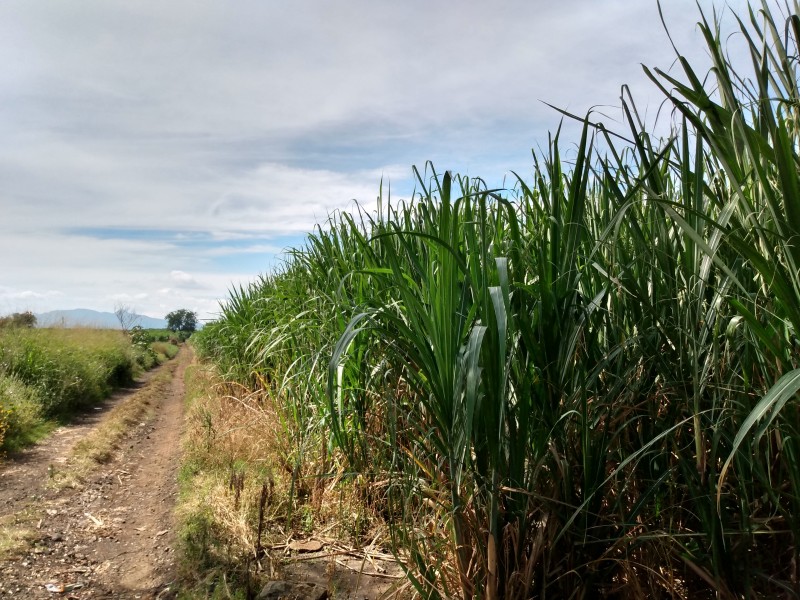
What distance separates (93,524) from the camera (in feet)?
15.5

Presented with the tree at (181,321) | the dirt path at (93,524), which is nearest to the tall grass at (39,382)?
the dirt path at (93,524)

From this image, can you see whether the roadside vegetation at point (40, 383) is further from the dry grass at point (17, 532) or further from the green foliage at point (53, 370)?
the dry grass at point (17, 532)

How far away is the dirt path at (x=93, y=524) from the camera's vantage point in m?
3.55

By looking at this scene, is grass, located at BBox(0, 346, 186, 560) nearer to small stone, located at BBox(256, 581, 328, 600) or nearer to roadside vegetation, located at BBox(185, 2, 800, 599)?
small stone, located at BBox(256, 581, 328, 600)

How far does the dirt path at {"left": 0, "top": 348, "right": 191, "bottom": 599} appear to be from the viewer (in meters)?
3.55

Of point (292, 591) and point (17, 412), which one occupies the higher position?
point (17, 412)

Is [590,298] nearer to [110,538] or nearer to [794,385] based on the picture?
[794,385]

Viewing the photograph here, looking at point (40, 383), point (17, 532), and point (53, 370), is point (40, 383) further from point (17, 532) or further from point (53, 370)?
point (17, 532)

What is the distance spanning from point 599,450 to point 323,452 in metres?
2.06

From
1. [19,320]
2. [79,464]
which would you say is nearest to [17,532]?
[79,464]

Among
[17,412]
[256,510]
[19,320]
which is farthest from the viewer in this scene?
[19,320]

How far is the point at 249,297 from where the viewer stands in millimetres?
7973

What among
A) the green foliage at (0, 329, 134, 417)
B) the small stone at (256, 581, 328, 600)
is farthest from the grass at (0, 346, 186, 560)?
the small stone at (256, 581, 328, 600)

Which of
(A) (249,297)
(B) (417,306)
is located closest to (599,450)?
(B) (417,306)
